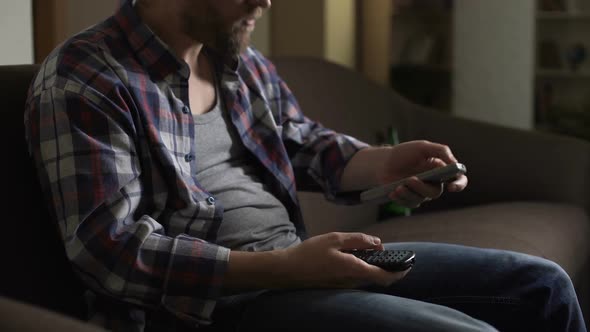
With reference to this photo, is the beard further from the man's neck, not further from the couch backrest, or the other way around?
the couch backrest

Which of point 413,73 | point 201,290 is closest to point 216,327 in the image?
point 201,290

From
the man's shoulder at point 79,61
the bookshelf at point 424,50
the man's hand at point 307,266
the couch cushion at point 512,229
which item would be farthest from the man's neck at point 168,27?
the bookshelf at point 424,50

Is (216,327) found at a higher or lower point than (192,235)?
lower

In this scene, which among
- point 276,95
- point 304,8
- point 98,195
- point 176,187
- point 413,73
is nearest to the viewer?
Result: point 98,195

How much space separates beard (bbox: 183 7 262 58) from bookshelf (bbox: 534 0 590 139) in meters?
3.98

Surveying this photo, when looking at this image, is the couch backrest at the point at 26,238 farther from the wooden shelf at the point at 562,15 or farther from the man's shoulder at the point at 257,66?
the wooden shelf at the point at 562,15

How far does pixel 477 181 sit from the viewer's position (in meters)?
2.37

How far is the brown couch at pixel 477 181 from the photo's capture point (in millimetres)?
1939

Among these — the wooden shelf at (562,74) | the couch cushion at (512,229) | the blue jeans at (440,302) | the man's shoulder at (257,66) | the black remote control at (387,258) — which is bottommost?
the wooden shelf at (562,74)

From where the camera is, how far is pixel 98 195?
3.68ft

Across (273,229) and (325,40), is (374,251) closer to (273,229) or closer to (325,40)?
(273,229)

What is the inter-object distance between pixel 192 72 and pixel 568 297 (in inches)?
27.0

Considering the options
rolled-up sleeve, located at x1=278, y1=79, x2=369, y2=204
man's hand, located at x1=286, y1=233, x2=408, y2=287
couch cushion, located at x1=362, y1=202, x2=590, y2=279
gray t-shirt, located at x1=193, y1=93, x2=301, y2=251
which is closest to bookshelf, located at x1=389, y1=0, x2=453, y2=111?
couch cushion, located at x1=362, y1=202, x2=590, y2=279

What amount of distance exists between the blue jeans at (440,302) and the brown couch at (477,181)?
0.45 meters
